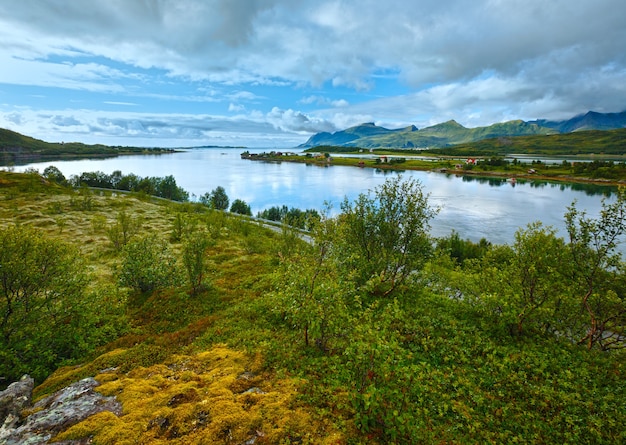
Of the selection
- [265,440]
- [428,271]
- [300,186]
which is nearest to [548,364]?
[428,271]

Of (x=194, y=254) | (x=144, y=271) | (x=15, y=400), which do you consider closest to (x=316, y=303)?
(x=15, y=400)

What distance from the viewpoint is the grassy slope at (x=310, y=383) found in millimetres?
10141

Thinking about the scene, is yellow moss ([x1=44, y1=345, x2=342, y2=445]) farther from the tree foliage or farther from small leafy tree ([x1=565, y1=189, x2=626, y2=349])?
small leafy tree ([x1=565, y1=189, x2=626, y2=349])

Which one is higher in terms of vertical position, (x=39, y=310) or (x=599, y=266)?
(x=599, y=266)

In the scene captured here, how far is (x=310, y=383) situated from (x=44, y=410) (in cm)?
1007

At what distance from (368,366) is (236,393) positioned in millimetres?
5621

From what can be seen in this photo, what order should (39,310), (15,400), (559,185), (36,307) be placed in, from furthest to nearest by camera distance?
(559,185)
(36,307)
(39,310)
(15,400)

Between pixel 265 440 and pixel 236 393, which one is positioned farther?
pixel 236 393

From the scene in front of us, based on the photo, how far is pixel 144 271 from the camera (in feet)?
80.8

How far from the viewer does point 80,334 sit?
58.4 ft

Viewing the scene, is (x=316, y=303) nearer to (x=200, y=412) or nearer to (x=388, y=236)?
(x=200, y=412)

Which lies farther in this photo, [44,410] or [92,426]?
[44,410]

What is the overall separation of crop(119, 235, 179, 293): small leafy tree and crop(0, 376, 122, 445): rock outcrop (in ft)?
41.2

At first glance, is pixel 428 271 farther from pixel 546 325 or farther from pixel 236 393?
pixel 236 393
